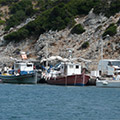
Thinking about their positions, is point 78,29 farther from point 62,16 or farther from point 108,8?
point 62,16

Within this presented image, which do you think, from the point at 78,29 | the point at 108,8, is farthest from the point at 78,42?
the point at 108,8

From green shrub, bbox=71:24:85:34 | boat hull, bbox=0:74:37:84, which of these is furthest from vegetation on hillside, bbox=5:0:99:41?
boat hull, bbox=0:74:37:84

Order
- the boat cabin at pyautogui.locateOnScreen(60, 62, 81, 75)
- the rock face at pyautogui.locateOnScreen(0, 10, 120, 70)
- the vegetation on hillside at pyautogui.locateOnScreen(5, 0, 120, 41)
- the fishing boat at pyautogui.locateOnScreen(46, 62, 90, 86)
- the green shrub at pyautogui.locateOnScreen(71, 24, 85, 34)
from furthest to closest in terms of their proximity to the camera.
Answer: the vegetation on hillside at pyautogui.locateOnScreen(5, 0, 120, 41), the green shrub at pyautogui.locateOnScreen(71, 24, 85, 34), the rock face at pyautogui.locateOnScreen(0, 10, 120, 70), the boat cabin at pyautogui.locateOnScreen(60, 62, 81, 75), the fishing boat at pyautogui.locateOnScreen(46, 62, 90, 86)

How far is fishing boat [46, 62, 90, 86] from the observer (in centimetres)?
6700

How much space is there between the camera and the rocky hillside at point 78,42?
3100 inches

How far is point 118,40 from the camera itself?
258 feet

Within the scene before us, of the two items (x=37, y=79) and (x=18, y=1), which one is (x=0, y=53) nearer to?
(x=37, y=79)

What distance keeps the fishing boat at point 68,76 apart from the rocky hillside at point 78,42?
5.54 meters

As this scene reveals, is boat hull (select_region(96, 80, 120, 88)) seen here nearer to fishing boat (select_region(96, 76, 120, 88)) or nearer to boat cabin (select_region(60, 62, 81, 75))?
fishing boat (select_region(96, 76, 120, 88))

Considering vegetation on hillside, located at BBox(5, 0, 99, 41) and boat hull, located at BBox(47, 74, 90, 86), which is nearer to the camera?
boat hull, located at BBox(47, 74, 90, 86)

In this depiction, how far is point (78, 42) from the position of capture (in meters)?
86.4

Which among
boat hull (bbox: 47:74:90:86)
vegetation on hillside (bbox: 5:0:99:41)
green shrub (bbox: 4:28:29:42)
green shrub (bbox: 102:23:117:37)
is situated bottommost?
boat hull (bbox: 47:74:90:86)

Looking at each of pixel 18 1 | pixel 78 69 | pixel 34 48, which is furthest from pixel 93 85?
pixel 18 1

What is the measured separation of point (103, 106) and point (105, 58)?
3885cm
